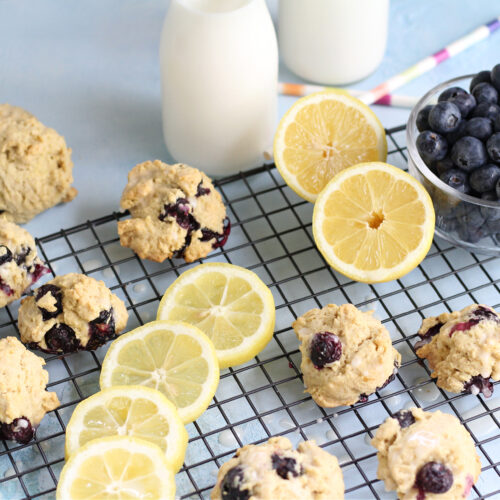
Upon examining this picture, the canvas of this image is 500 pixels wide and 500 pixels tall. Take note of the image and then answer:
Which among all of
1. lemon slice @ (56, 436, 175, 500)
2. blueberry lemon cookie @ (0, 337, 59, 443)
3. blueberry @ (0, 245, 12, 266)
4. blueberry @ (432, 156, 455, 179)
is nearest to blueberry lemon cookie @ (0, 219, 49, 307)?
blueberry @ (0, 245, 12, 266)

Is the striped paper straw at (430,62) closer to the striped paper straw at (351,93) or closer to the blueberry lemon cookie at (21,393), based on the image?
the striped paper straw at (351,93)

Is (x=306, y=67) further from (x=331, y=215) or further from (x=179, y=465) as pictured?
(x=179, y=465)

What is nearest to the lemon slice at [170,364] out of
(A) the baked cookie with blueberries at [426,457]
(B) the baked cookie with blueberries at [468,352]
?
(A) the baked cookie with blueberries at [426,457]

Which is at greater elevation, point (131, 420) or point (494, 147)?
point (494, 147)

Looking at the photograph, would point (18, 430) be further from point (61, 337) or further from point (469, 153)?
point (469, 153)

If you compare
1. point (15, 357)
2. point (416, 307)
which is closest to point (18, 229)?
point (15, 357)

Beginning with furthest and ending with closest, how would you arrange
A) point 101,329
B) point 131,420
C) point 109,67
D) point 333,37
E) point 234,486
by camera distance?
1. point 109,67
2. point 333,37
3. point 101,329
4. point 131,420
5. point 234,486

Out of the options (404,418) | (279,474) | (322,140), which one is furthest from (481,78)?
(279,474)
